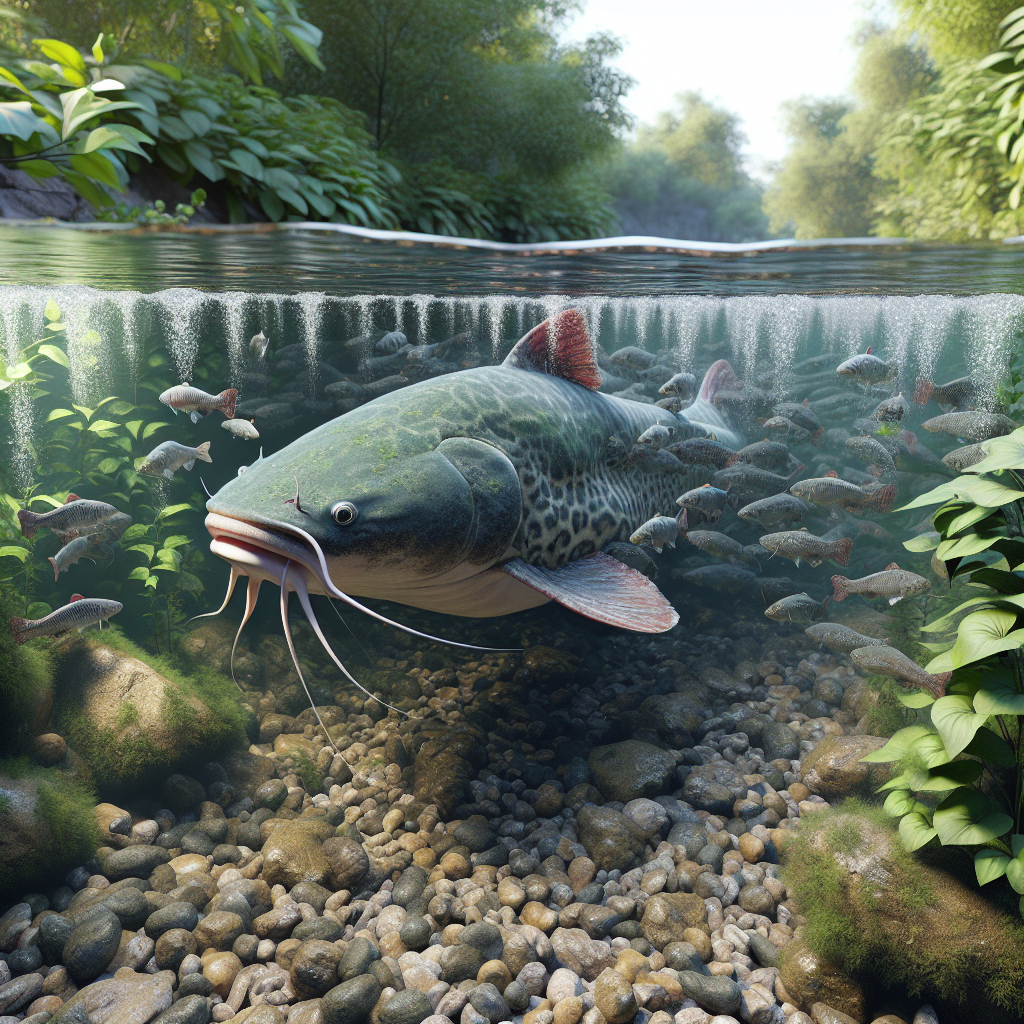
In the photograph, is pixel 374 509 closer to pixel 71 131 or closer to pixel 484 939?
pixel 71 131

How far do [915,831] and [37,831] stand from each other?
4.00 meters

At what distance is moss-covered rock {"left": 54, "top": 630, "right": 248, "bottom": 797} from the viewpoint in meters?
3.79

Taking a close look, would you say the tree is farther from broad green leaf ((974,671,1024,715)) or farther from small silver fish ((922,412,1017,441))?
broad green leaf ((974,671,1024,715))

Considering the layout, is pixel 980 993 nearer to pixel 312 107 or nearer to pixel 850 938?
pixel 850 938

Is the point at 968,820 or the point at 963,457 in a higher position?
the point at 963,457

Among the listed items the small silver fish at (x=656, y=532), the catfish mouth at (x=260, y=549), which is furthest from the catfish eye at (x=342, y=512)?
the small silver fish at (x=656, y=532)

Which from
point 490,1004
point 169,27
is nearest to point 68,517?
point 169,27

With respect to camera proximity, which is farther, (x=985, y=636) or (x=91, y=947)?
(x=91, y=947)

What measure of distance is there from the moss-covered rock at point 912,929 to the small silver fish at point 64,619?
4088 mm

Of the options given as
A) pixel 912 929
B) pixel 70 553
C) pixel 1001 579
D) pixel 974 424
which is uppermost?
pixel 974 424

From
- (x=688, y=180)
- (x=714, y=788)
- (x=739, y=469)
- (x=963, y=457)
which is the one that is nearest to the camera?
(x=714, y=788)

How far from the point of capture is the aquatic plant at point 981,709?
7.24 ft

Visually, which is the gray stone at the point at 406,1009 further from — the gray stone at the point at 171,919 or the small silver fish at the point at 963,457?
the small silver fish at the point at 963,457

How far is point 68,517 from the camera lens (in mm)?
4031
